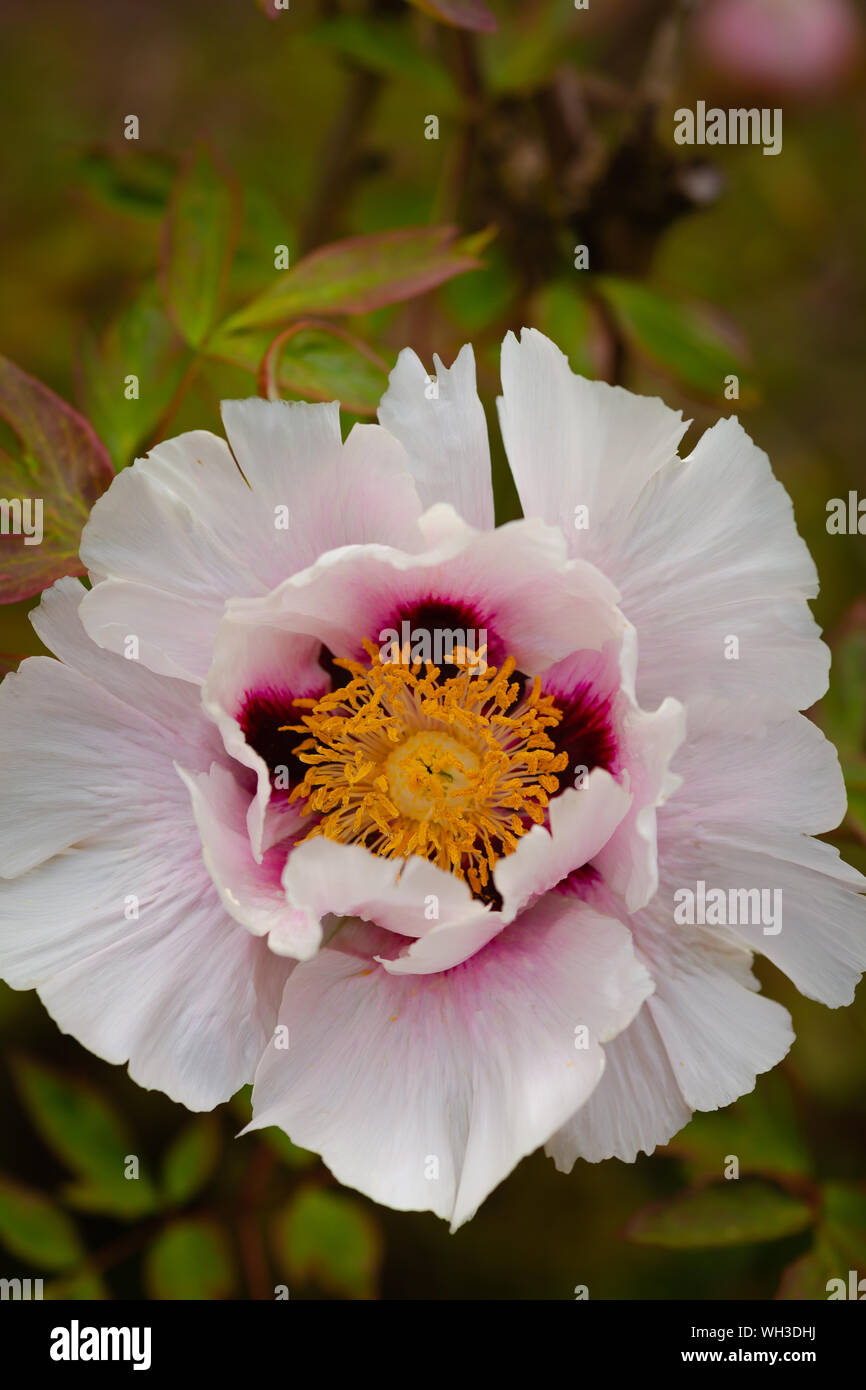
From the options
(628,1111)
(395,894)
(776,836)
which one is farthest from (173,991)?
(776,836)

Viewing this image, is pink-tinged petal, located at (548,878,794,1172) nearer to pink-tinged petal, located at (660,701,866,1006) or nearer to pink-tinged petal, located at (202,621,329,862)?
pink-tinged petal, located at (660,701,866,1006)

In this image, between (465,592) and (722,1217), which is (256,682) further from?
(722,1217)

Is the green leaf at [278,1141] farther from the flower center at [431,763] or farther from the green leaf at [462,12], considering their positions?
the green leaf at [462,12]

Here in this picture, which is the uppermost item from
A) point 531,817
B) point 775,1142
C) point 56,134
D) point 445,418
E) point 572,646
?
point 56,134

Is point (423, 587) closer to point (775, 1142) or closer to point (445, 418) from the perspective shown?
point (445, 418)

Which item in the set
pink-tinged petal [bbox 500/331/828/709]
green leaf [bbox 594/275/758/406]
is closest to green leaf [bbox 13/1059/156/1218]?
pink-tinged petal [bbox 500/331/828/709]

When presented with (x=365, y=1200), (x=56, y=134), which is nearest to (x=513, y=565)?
(x=365, y=1200)
